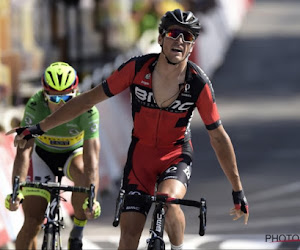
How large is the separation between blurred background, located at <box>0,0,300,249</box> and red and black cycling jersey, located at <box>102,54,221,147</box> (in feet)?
11.6

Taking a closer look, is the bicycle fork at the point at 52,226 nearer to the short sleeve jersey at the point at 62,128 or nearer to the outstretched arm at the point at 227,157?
the short sleeve jersey at the point at 62,128

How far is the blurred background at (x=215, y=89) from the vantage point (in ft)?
43.5

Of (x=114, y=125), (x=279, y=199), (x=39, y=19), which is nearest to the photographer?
(x=279, y=199)

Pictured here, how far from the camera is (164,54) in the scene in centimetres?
845

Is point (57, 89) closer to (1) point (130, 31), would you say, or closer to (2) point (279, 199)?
(2) point (279, 199)

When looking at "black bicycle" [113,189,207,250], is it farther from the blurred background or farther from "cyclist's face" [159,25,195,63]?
the blurred background

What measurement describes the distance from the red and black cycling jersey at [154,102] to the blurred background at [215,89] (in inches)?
140

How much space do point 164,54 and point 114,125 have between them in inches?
315

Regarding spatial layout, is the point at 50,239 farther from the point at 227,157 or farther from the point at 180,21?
the point at 180,21

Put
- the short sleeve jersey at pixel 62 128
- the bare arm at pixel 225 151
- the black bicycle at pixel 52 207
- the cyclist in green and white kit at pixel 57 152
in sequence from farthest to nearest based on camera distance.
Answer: the short sleeve jersey at pixel 62 128
the cyclist in green and white kit at pixel 57 152
the black bicycle at pixel 52 207
the bare arm at pixel 225 151

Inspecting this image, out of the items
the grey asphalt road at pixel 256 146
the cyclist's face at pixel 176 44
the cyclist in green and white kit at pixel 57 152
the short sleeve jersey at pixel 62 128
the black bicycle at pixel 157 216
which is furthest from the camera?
the grey asphalt road at pixel 256 146

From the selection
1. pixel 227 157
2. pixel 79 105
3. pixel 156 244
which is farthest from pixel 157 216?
pixel 79 105

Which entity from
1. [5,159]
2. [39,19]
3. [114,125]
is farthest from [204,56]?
[5,159]

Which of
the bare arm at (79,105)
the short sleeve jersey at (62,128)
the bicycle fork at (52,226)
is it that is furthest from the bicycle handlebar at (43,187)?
the short sleeve jersey at (62,128)
